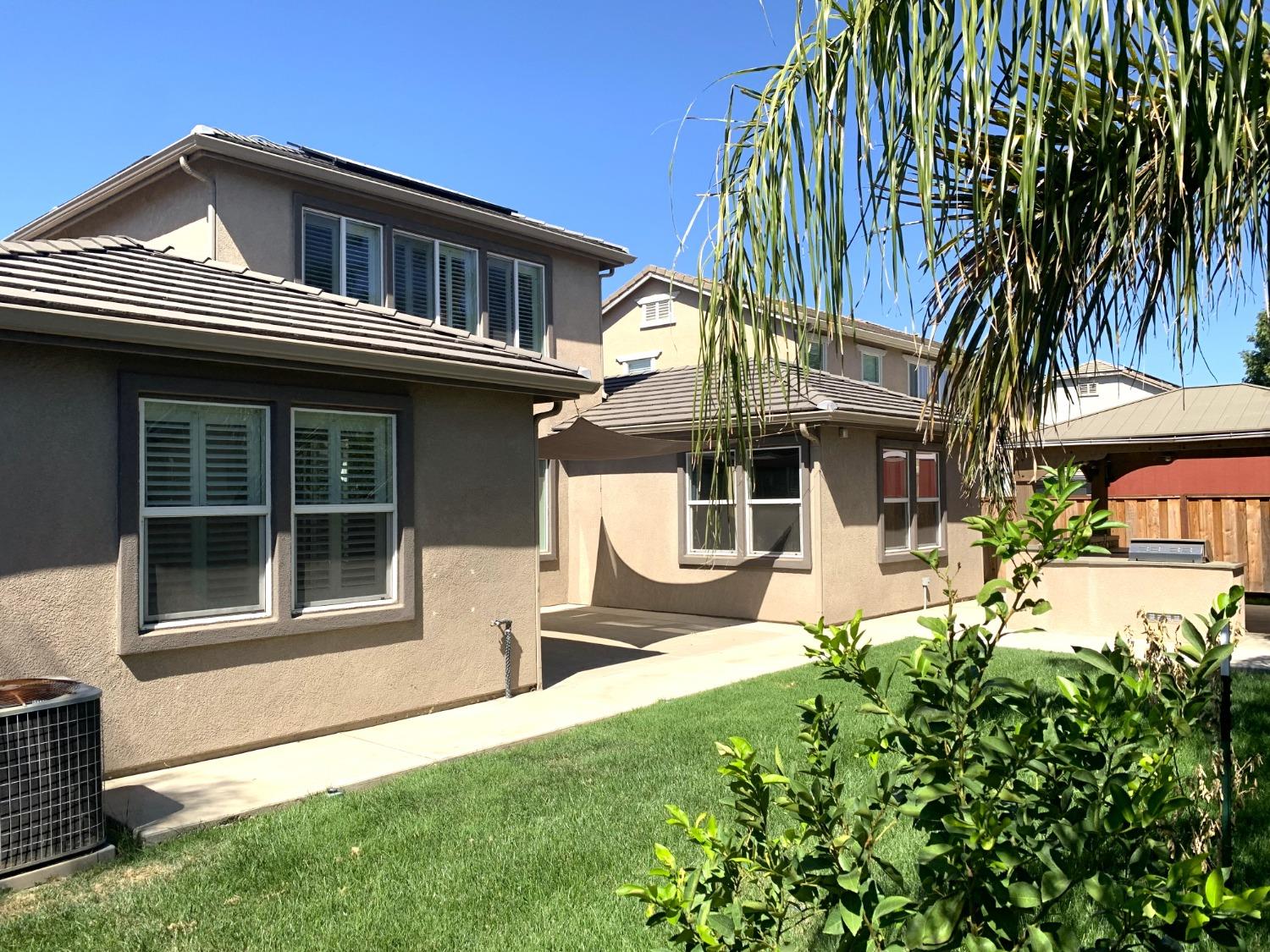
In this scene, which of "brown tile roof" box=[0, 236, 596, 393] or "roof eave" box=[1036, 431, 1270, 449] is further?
"roof eave" box=[1036, 431, 1270, 449]

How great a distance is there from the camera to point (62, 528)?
652cm

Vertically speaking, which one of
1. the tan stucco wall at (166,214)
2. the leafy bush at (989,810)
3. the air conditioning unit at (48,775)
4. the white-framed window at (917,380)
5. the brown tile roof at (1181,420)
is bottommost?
the air conditioning unit at (48,775)

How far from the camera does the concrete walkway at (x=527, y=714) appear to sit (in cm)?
629

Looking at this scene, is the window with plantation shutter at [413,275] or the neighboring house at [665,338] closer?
the window with plantation shutter at [413,275]

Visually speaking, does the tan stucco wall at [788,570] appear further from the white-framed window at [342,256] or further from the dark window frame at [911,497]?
the white-framed window at [342,256]

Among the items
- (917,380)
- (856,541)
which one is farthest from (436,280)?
(917,380)

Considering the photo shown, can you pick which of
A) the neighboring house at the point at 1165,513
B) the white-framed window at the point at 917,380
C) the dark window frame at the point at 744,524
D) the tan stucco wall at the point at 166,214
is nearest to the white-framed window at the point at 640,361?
the white-framed window at the point at 917,380

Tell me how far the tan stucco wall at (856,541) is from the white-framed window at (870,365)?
7.97 metres

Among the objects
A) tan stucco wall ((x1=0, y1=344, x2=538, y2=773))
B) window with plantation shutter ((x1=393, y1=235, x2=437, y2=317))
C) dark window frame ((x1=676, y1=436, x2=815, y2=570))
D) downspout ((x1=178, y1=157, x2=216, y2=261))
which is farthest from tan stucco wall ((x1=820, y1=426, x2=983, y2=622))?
downspout ((x1=178, y1=157, x2=216, y2=261))

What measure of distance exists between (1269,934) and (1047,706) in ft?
8.48

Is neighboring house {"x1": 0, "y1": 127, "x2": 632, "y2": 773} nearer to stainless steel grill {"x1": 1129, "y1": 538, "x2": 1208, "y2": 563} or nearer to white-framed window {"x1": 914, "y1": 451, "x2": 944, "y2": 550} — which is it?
stainless steel grill {"x1": 1129, "y1": 538, "x2": 1208, "y2": 563}

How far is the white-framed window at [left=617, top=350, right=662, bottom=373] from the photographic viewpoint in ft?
75.8

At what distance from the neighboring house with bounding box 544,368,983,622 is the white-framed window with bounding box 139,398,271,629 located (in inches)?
219

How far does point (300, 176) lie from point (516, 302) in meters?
4.08
